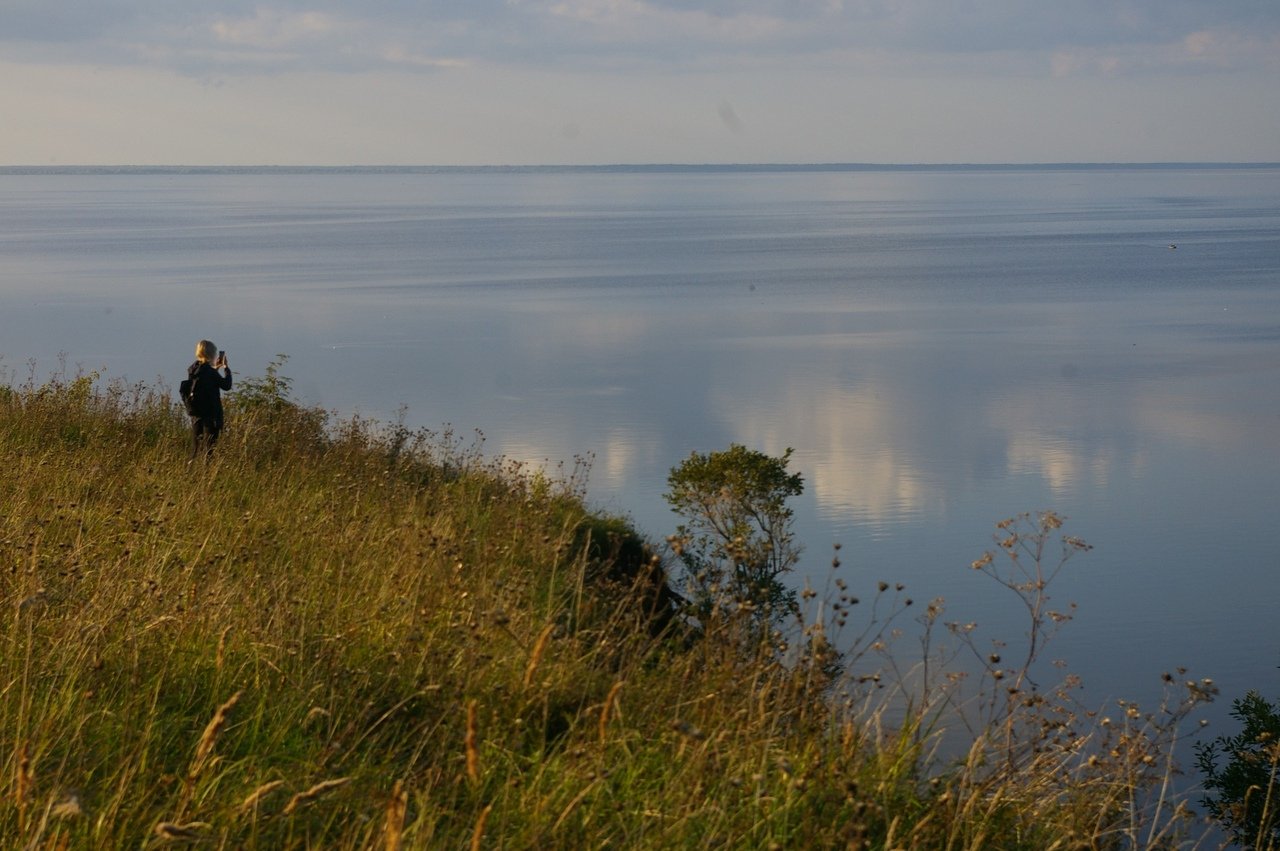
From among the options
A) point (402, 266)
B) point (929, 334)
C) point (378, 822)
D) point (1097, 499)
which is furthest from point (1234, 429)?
point (402, 266)

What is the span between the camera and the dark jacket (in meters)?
13.7

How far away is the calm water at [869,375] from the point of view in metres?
23.2

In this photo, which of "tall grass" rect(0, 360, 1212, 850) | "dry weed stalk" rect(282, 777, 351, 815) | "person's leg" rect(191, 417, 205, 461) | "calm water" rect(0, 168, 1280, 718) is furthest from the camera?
"calm water" rect(0, 168, 1280, 718)

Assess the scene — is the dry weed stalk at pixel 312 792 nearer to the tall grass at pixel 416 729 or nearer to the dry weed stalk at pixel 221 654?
the tall grass at pixel 416 729

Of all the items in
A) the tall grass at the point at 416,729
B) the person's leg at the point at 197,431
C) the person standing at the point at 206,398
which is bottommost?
the tall grass at the point at 416,729

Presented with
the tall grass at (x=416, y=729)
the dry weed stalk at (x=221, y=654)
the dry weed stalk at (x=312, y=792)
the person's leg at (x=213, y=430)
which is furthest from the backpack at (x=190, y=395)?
the dry weed stalk at (x=312, y=792)

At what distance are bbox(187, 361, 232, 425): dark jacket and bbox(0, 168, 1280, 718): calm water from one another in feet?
35.9

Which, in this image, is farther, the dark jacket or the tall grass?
the dark jacket

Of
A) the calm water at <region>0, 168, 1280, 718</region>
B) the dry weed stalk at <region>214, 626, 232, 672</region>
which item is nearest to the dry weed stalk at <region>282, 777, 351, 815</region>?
the dry weed stalk at <region>214, 626, 232, 672</region>

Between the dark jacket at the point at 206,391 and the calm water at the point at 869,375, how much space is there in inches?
430

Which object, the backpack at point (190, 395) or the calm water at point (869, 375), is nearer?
the backpack at point (190, 395)

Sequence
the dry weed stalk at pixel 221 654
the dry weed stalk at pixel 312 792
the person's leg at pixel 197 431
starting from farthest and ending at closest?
the person's leg at pixel 197 431
the dry weed stalk at pixel 221 654
the dry weed stalk at pixel 312 792

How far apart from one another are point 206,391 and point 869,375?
35.4 metres

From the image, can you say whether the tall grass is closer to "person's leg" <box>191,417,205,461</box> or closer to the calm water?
"person's leg" <box>191,417,205,461</box>
